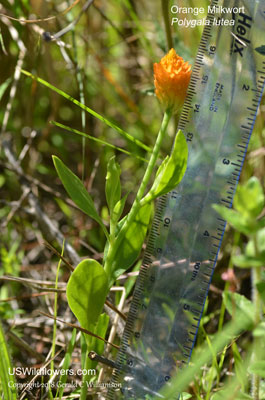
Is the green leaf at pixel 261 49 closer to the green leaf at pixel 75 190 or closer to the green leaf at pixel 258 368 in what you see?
the green leaf at pixel 75 190

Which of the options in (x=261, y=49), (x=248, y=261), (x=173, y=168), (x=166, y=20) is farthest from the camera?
(x=166, y=20)

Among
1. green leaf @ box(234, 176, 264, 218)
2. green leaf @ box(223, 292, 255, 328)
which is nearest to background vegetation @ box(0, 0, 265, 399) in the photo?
green leaf @ box(223, 292, 255, 328)

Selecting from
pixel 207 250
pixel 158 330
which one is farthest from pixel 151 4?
pixel 158 330

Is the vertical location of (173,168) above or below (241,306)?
above

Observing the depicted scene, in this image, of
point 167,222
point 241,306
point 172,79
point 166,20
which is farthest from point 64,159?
point 241,306

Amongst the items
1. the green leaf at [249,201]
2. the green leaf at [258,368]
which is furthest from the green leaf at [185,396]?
the green leaf at [249,201]

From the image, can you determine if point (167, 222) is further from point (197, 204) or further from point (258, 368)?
point (258, 368)

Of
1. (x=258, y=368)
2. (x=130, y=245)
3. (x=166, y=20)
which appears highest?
(x=166, y=20)
